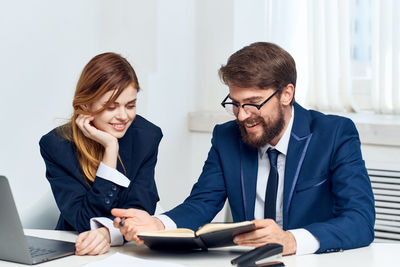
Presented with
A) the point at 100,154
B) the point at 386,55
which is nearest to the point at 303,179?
the point at 100,154

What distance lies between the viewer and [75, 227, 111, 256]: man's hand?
1.62m

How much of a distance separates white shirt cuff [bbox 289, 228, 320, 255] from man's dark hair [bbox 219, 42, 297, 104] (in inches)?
25.2

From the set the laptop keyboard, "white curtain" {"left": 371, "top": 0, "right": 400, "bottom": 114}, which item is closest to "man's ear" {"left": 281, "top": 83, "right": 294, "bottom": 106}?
the laptop keyboard

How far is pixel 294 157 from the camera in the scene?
2.08 metres

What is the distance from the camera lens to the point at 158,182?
363 centimetres

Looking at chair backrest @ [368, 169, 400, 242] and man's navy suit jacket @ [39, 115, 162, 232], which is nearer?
man's navy suit jacket @ [39, 115, 162, 232]

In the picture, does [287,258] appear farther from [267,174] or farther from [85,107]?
[85,107]

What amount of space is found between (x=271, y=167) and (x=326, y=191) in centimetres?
22

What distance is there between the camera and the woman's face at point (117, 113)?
7.14ft

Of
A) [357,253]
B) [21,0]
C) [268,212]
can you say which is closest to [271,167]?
[268,212]

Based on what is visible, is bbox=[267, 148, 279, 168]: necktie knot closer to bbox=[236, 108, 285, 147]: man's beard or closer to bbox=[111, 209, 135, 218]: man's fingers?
bbox=[236, 108, 285, 147]: man's beard

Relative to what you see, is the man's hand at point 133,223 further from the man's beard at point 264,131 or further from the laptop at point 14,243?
the man's beard at point 264,131

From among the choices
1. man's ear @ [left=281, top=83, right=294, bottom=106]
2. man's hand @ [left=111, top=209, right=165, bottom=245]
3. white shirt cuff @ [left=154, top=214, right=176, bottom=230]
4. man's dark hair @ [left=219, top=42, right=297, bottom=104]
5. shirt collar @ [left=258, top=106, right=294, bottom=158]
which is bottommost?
white shirt cuff @ [left=154, top=214, right=176, bottom=230]

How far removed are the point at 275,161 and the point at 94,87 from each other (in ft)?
2.46
